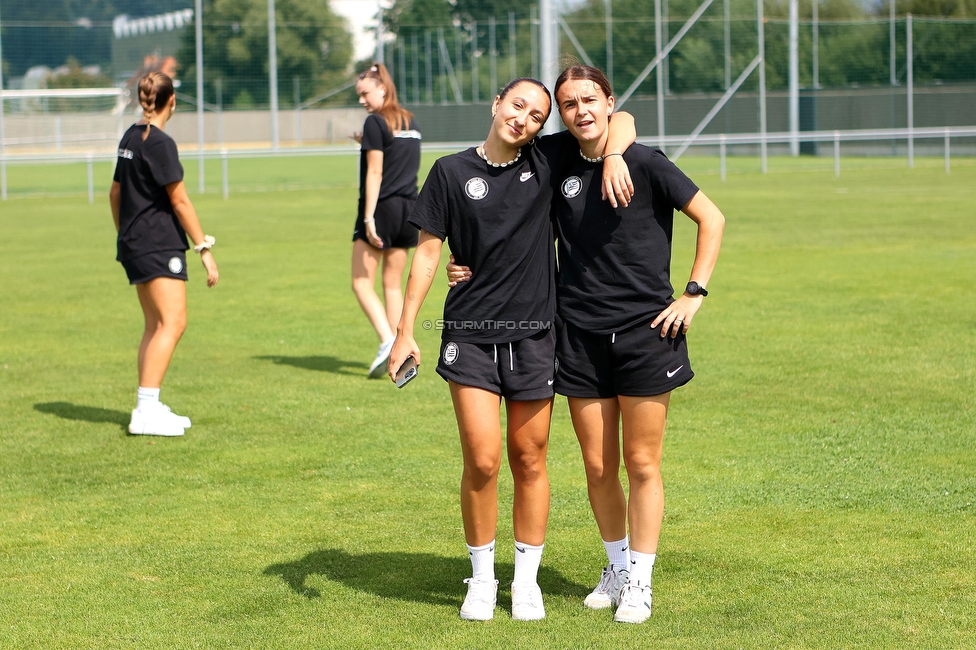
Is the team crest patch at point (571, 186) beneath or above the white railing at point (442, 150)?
beneath

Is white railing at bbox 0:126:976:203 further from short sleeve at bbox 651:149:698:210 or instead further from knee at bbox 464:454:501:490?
short sleeve at bbox 651:149:698:210

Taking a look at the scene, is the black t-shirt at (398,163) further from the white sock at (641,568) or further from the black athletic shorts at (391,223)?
the white sock at (641,568)

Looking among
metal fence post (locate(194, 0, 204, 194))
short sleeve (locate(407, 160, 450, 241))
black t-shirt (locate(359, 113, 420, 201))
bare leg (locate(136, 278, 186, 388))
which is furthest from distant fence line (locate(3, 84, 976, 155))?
short sleeve (locate(407, 160, 450, 241))

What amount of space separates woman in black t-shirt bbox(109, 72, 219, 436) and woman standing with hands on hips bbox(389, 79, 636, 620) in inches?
130

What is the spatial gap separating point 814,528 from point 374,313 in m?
4.68

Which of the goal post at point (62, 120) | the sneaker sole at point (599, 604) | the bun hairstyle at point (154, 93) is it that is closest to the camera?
the sneaker sole at point (599, 604)

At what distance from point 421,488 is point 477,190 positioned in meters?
2.31

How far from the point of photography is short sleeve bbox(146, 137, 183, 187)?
697 centimetres

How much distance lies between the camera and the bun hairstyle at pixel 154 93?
273 inches

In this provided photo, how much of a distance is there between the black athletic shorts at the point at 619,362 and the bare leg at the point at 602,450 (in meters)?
0.06

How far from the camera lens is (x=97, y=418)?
25.3 ft

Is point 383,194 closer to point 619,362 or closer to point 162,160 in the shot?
point 162,160

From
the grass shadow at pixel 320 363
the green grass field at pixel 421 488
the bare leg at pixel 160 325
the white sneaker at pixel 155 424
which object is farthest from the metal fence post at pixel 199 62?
the white sneaker at pixel 155 424

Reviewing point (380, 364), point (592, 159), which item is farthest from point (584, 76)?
point (380, 364)
